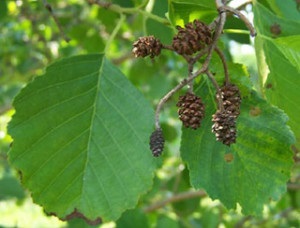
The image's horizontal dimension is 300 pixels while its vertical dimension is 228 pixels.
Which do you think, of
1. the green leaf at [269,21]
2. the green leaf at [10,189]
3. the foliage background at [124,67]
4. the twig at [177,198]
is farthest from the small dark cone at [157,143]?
the green leaf at [10,189]

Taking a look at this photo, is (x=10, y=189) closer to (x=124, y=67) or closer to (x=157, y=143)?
(x=124, y=67)

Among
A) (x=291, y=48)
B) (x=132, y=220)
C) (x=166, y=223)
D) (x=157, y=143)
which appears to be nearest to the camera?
(x=157, y=143)

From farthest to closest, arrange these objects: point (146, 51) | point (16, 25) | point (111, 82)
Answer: point (16, 25) → point (111, 82) → point (146, 51)

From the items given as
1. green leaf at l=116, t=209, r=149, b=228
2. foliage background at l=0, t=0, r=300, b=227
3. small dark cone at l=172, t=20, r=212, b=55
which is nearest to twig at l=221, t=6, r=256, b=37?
small dark cone at l=172, t=20, r=212, b=55

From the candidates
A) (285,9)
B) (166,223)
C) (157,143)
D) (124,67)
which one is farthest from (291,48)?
(124,67)

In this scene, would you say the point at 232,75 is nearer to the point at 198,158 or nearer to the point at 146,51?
the point at 198,158

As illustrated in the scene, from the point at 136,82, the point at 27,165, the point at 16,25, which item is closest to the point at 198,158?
the point at 27,165
